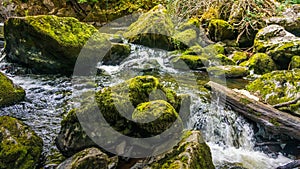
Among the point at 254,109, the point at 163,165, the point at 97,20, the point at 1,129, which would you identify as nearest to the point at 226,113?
the point at 254,109

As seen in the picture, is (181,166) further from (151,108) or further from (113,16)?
(113,16)

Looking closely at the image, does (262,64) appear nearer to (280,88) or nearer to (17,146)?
(280,88)

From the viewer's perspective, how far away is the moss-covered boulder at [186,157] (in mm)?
2471

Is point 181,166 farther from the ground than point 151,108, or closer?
closer

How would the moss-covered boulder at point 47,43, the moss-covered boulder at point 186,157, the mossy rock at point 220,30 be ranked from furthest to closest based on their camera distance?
the mossy rock at point 220,30 → the moss-covered boulder at point 47,43 → the moss-covered boulder at point 186,157

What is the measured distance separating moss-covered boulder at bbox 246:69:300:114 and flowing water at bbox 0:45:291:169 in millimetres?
558

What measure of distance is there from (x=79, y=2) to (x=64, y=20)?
8.11 metres

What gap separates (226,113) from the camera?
4.01 m

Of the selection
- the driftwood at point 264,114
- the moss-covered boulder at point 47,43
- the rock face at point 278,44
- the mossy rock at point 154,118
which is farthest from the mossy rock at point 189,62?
the mossy rock at point 154,118

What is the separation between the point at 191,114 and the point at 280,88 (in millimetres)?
1369

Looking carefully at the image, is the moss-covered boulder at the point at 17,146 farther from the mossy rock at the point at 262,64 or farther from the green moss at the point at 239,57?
the green moss at the point at 239,57

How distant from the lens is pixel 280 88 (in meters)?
4.02

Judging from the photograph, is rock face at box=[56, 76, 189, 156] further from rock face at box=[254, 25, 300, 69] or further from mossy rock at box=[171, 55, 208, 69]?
rock face at box=[254, 25, 300, 69]

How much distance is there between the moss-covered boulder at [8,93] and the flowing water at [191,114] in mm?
107
